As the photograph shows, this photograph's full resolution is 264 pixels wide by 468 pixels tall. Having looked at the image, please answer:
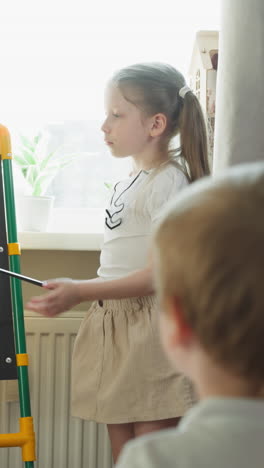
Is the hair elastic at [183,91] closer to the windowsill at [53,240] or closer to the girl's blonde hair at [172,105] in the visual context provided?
the girl's blonde hair at [172,105]

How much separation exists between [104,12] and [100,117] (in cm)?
32

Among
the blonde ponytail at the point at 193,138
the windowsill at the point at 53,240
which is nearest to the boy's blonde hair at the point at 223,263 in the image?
the blonde ponytail at the point at 193,138

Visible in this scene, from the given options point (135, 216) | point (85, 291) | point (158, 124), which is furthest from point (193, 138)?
point (85, 291)

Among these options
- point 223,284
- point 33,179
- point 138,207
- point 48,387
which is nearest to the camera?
point 223,284

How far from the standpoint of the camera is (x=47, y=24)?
7.69 ft

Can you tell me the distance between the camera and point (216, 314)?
0.59 m

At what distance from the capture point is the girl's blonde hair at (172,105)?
1725 millimetres

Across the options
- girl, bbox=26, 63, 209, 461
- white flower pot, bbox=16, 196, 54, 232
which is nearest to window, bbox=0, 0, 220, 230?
white flower pot, bbox=16, 196, 54, 232

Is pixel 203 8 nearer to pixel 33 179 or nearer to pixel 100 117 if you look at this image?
pixel 100 117

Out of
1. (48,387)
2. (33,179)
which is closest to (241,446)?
(48,387)

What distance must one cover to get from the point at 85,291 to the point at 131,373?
27cm

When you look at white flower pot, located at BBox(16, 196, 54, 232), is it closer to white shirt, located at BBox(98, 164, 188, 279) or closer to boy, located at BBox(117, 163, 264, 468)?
white shirt, located at BBox(98, 164, 188, 279)

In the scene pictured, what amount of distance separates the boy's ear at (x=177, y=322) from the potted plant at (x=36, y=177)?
152 cm

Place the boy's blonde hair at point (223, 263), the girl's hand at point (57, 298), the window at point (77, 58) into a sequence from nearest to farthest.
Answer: the boy's blonde hair at point (223, 263) → the girl's hand at point (57, 298) → the window at point (77, 58)
